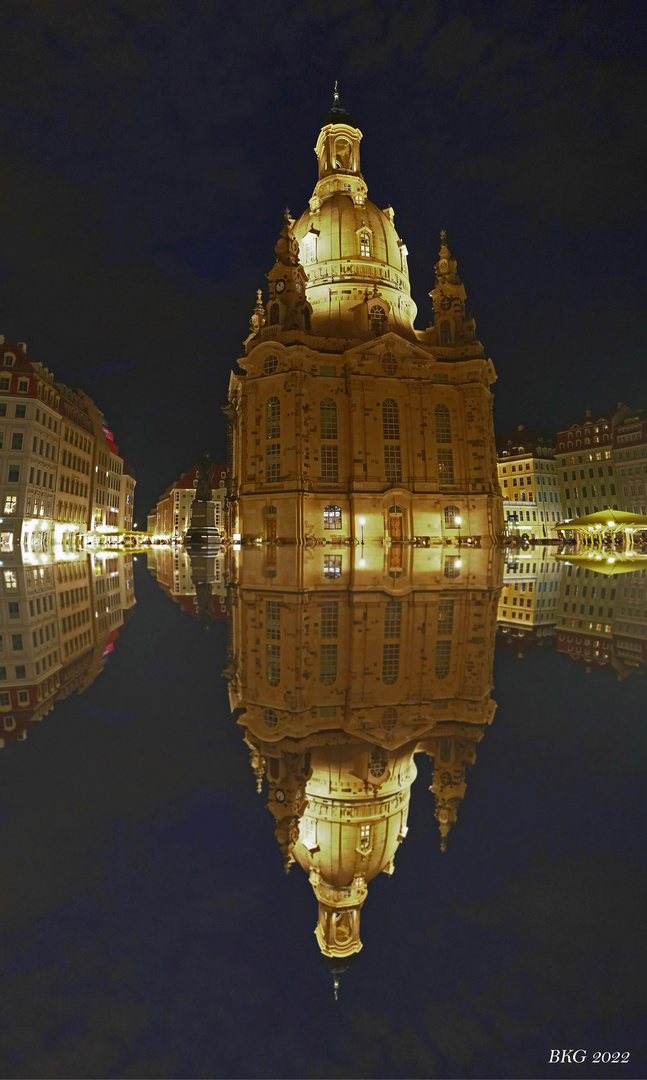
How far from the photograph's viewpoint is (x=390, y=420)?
1833 inches

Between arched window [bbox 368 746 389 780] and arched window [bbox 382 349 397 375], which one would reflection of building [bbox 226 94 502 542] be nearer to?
arched window [bbox 382 349 397 375]

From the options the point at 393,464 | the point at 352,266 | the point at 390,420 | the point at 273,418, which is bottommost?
the point at 393,464

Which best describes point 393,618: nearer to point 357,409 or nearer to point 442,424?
point 357,409

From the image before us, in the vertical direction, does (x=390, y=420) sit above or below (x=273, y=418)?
above

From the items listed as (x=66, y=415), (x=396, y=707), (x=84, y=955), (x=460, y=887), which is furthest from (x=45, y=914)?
(x=66, y=415)

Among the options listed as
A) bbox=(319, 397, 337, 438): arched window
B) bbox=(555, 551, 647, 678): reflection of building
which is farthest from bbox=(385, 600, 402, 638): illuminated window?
bbox=(319, 397, 337, 438): arched window

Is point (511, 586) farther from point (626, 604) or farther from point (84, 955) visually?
point (84, 955)

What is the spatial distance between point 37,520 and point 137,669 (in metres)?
59.2

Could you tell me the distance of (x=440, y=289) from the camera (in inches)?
2109

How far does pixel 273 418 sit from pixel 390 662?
132 ft

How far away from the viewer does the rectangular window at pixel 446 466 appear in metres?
48.3

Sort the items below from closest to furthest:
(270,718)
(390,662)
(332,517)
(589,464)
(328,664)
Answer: (270,718)
(328,664)
(390,662)
(332,517)
(589,464)

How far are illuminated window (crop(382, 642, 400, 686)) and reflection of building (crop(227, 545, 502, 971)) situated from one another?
2cm

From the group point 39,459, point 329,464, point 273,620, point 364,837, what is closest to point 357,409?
point 329,464
